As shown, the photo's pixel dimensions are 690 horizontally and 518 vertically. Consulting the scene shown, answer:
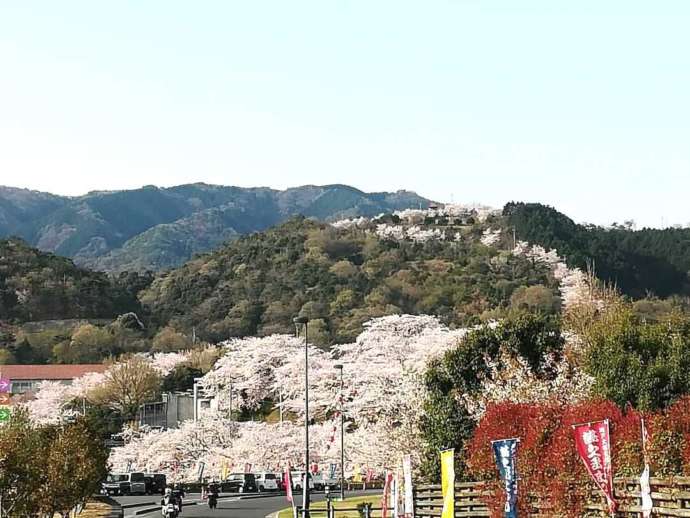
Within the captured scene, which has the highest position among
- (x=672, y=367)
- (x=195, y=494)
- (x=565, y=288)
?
(x=565, y=288)

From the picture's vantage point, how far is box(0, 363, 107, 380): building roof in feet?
379

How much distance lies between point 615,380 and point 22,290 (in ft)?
380

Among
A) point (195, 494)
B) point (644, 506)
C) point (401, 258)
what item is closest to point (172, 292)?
point (401, 258)

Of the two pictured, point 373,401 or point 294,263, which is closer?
point 373,401

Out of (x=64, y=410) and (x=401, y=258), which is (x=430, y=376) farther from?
(x=401, y=258)

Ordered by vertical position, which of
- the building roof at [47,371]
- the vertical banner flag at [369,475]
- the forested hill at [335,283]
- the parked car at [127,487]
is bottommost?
the parked car at [127,487]

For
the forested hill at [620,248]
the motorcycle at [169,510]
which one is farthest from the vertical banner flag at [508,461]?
the forested hill at [620,248]

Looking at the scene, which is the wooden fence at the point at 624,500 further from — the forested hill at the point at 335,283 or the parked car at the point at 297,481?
the forested hill at the point at 335,283

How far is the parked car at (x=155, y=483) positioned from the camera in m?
71.7

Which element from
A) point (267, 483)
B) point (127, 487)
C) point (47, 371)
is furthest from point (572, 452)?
point (47, 371)

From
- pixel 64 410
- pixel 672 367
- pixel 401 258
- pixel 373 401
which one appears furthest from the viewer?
pixel 401 258

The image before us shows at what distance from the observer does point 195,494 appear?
71.9 metres

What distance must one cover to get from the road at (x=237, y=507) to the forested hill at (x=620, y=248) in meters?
74.6

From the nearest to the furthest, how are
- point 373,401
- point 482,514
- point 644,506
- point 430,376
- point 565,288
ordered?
point 644,506 → point 482,514 → point 430,376 → point 373,401 → point 565,288
